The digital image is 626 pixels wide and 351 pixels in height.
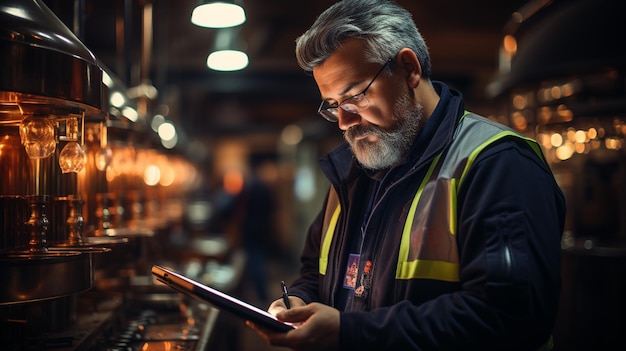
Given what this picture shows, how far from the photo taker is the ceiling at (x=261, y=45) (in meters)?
6.89

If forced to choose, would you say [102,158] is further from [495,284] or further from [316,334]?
[495,284]

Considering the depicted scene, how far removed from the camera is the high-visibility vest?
5.78 ft

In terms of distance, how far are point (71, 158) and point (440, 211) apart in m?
1.31

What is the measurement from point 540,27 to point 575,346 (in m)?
3.01

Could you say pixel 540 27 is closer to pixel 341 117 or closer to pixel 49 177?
pixel 341 117

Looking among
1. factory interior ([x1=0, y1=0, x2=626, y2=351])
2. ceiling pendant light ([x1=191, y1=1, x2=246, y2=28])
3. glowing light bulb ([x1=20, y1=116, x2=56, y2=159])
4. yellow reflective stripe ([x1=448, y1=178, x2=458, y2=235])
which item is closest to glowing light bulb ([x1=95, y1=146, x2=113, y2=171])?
factory interior ([x1=0, y1=0, x2=626, y2=351])

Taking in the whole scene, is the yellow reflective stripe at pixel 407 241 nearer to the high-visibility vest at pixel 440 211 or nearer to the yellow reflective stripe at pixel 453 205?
the high-visibility vest at pixel 440 211

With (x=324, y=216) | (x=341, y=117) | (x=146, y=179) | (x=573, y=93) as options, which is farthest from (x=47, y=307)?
(x=573, y=93)

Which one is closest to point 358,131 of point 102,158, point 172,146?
point 102,158

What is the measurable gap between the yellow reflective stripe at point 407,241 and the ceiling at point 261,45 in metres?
2.82

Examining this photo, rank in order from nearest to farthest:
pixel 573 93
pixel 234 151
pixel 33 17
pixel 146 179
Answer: pixel 33 17 < pixel 146 179 < pixel 573 93 < pixel 234 151

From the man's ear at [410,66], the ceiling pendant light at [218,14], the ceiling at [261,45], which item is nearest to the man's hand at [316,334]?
the man's ear at [410,66]

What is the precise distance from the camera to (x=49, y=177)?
6.96 ft

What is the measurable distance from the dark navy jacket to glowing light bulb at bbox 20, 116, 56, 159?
1.15 m
